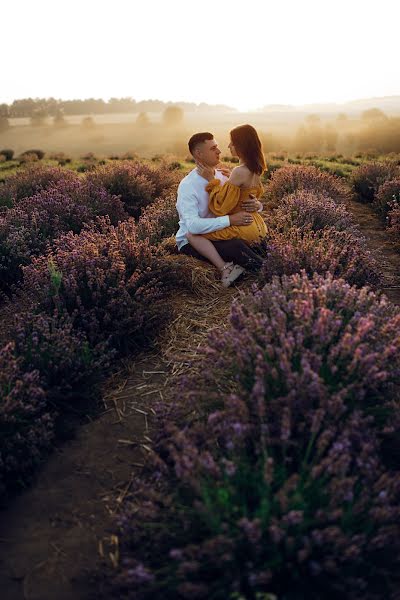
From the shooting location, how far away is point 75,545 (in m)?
2.14

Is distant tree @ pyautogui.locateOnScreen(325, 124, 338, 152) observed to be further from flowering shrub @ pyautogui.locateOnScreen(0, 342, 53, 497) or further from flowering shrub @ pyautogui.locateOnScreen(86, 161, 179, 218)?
flowering shrub @ pyautogui.locateOnScreen(0, 342, 53, 497)

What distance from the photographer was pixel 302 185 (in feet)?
23.7

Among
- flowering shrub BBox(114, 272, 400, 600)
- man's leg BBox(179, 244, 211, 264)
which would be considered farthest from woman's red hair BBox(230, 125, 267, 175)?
flowering shrub BBox(114, 272, 400, 600)

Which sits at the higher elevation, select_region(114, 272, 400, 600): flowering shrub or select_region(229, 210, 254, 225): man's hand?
select_region(229, 210, 254, 225): man's hand

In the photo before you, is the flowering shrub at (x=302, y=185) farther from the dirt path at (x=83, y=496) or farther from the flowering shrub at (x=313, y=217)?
the dirt path at (x=83, y=496)

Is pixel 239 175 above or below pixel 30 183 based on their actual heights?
above

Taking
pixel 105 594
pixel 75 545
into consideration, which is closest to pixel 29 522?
pixel 75 545

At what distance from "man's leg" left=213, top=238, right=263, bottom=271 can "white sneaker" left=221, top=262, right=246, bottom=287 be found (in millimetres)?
102

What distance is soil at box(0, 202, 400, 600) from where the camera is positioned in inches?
79.4

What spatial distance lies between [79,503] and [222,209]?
2.96m

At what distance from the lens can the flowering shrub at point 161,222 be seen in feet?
16.4

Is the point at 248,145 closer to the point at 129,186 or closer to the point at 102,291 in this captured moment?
the point at 102,291

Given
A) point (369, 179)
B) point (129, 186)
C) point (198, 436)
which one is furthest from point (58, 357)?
point (369, 179)

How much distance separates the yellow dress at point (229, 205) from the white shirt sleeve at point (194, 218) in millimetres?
96
